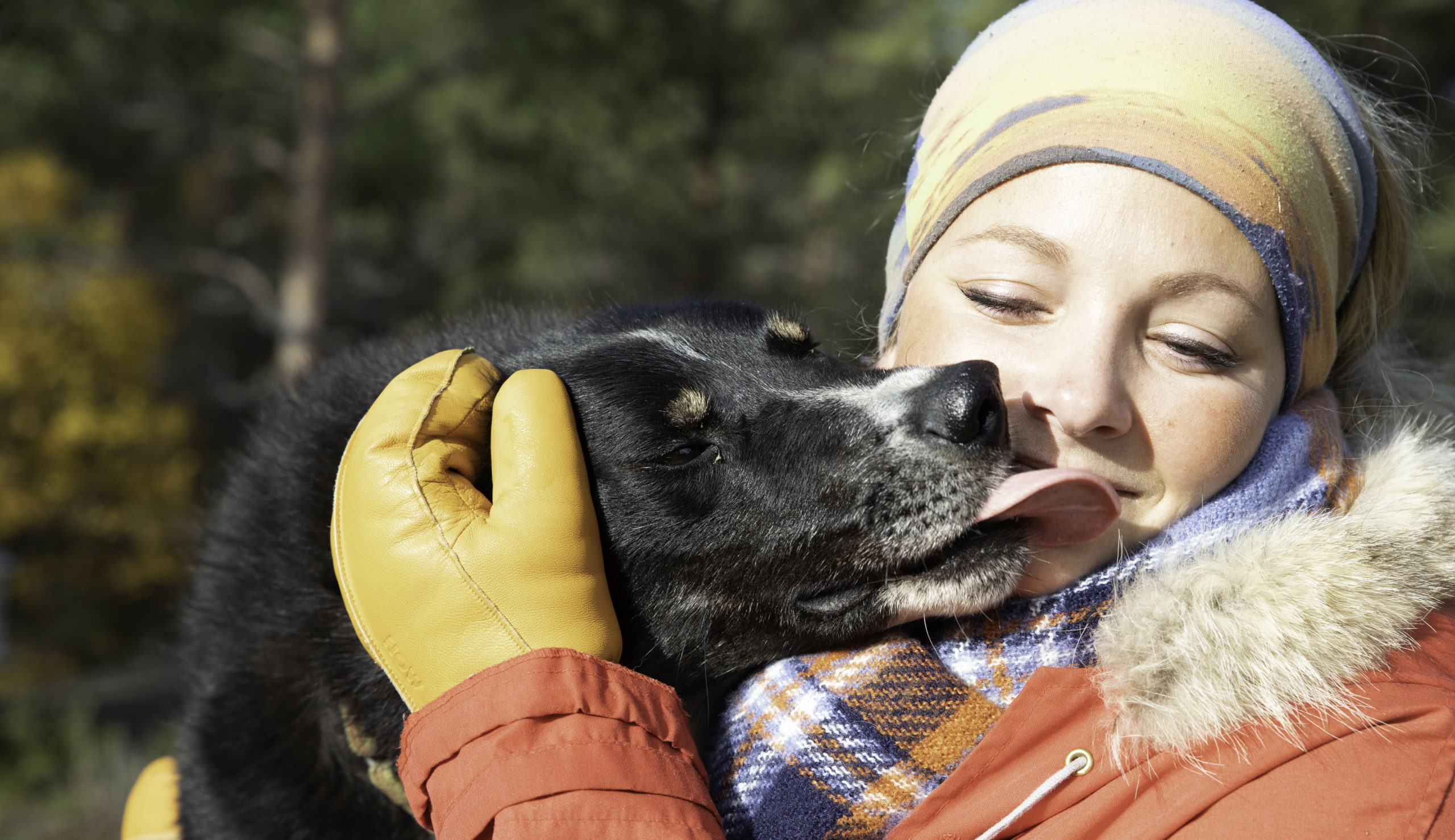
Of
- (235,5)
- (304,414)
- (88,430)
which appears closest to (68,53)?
(235,5)

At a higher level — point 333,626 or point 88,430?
point 333,626

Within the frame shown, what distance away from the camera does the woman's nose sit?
151cm

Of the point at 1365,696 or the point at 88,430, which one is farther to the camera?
the point at 88,430

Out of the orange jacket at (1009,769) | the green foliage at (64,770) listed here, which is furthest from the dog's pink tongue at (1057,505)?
the green foliage at (64,770)

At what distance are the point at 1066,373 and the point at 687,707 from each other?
1.05 metres

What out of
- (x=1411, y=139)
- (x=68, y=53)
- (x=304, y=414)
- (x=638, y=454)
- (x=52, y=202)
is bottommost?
(x=52, y=202)

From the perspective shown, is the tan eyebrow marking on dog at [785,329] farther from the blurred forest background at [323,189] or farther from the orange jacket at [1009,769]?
the blurred forest background at [323,189]

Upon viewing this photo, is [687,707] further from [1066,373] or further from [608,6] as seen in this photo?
[608,6]

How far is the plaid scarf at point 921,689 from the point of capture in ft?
5.03

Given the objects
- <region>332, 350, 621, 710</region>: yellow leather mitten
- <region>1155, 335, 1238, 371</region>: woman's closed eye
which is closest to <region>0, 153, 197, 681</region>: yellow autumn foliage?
<region>332, 350, 621, 710</region>: yellow leather mitten

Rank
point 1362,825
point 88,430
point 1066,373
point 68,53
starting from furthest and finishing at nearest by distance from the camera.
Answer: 1. point 88,430
2. point 68,53
3. point 1066,373
4. point 1362,825

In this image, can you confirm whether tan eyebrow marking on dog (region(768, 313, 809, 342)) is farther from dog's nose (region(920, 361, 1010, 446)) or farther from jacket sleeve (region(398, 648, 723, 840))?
jacket sleeve (region(398, 648, 723, 840))

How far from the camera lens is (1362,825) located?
4.22ft

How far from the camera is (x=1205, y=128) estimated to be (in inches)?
62.2
